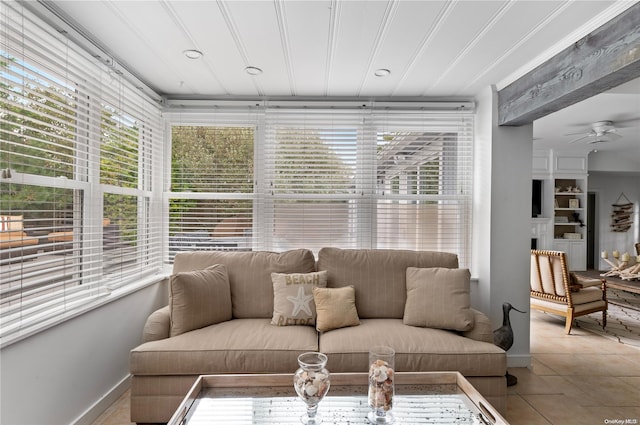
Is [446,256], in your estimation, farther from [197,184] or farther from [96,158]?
[96,158]

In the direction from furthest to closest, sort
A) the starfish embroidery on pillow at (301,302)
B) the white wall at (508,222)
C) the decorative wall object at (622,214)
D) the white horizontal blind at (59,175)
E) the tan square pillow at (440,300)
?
the decorative wall object at (622,214)
the white wall at (508,222)
the starfish embroidery on pillow at (301,302)
the tan square pillow at (440,300)
the white horizontal blind at (59,175)

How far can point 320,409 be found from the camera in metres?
1.65

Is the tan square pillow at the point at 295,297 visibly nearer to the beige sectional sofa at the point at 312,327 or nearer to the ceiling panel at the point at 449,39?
the beige sectional sofa at the point at 312,327

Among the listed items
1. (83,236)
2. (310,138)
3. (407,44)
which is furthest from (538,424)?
(83,236)

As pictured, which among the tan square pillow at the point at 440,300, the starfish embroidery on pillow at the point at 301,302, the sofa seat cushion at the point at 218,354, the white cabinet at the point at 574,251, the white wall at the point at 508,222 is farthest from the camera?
the white cabinet at the point at 574,251

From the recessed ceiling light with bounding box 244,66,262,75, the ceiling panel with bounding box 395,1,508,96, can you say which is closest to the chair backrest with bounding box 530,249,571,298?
the ceiling panel with bounding box 395,1,508,96

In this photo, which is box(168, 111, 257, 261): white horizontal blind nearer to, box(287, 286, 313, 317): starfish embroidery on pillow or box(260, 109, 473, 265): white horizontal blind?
box(260, 109, 473, 265): white horizontal blind

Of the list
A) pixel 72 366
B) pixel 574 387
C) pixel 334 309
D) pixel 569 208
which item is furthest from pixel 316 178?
pixel 569 208

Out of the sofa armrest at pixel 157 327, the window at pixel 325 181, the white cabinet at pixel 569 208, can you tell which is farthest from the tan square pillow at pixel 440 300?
the white cabinet at pixel 569 208

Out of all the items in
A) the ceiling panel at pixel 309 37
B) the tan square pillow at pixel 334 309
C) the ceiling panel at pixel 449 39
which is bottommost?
the tan square pillow at pixel 334 309

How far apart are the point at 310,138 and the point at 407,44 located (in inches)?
52.3

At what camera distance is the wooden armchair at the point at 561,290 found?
391cm

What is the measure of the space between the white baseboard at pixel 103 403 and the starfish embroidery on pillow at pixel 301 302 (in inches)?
52.8

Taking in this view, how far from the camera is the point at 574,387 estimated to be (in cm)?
270
